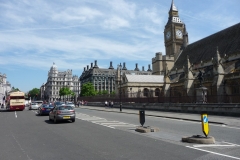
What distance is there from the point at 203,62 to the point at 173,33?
30.3 metres

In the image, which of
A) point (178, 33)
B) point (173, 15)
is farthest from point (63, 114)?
point (173, 15)

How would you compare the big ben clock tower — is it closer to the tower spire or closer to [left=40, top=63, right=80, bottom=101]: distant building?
the tower spire

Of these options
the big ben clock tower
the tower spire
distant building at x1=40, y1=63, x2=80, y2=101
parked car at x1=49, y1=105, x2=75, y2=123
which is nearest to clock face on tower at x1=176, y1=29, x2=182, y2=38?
the big ben clock tower

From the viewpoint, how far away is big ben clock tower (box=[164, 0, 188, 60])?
74312 mm

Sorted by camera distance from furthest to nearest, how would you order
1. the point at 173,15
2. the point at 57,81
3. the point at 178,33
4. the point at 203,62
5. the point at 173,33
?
the point at 57,81
the point at 173,15
the point at 178,33
the point at 173,33
the point at 203,62

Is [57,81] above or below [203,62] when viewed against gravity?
above

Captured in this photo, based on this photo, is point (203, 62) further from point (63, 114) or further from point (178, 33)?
point (63, 114)

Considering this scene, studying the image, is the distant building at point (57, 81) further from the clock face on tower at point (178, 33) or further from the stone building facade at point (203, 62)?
the clock face on tower at point (178, 33)

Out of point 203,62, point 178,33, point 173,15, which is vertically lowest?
point 203,62

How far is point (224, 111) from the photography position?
827 inches

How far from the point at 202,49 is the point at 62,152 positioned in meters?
50.0

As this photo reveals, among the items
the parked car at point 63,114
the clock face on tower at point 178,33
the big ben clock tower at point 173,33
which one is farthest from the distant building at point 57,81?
the parked car at point 63,114

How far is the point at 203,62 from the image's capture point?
46.1 metres

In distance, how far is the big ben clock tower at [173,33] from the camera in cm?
7431
